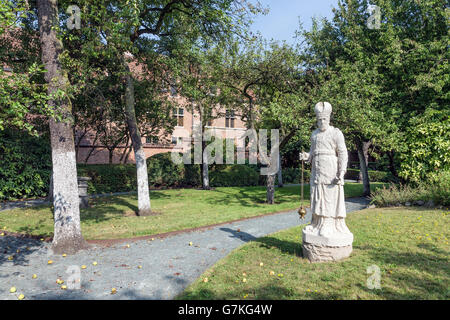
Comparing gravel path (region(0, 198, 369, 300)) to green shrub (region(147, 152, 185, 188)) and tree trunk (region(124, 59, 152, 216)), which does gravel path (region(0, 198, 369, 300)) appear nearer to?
tree trunk (region(124, 59, 152, 216))

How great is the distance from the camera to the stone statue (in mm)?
5965

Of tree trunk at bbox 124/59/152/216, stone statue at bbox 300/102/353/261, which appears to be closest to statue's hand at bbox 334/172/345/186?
stone statue at bbox 300/102/353/261

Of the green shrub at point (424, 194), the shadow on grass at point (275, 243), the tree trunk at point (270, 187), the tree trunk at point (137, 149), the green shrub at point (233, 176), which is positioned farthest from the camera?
the green shrub at point (233, 176)

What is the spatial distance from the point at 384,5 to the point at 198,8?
8952 mm

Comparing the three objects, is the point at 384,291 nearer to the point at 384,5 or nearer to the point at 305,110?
the point at 305,110

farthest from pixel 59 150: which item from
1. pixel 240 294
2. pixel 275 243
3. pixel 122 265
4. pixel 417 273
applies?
pixel 417 273

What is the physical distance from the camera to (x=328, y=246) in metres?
5.93

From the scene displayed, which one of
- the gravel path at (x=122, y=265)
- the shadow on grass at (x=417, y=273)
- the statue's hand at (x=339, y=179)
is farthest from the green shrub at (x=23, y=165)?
the shadow on grass at (x=417, y=273)

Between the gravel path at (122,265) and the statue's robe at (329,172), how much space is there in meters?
2.59

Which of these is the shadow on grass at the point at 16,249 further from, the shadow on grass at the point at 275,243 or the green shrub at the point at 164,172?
the green shrub at the point at 164,172

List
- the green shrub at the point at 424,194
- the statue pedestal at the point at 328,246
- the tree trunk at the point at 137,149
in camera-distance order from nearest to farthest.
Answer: the statue pedestal at the point at 328,246 < the green shrub at the point at 424,194 < the tree trunk at the point at 137,149

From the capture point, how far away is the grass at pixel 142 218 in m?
9.01

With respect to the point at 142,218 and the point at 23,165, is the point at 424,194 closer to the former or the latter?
the point at 142,218

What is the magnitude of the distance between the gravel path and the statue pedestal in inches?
80.7
